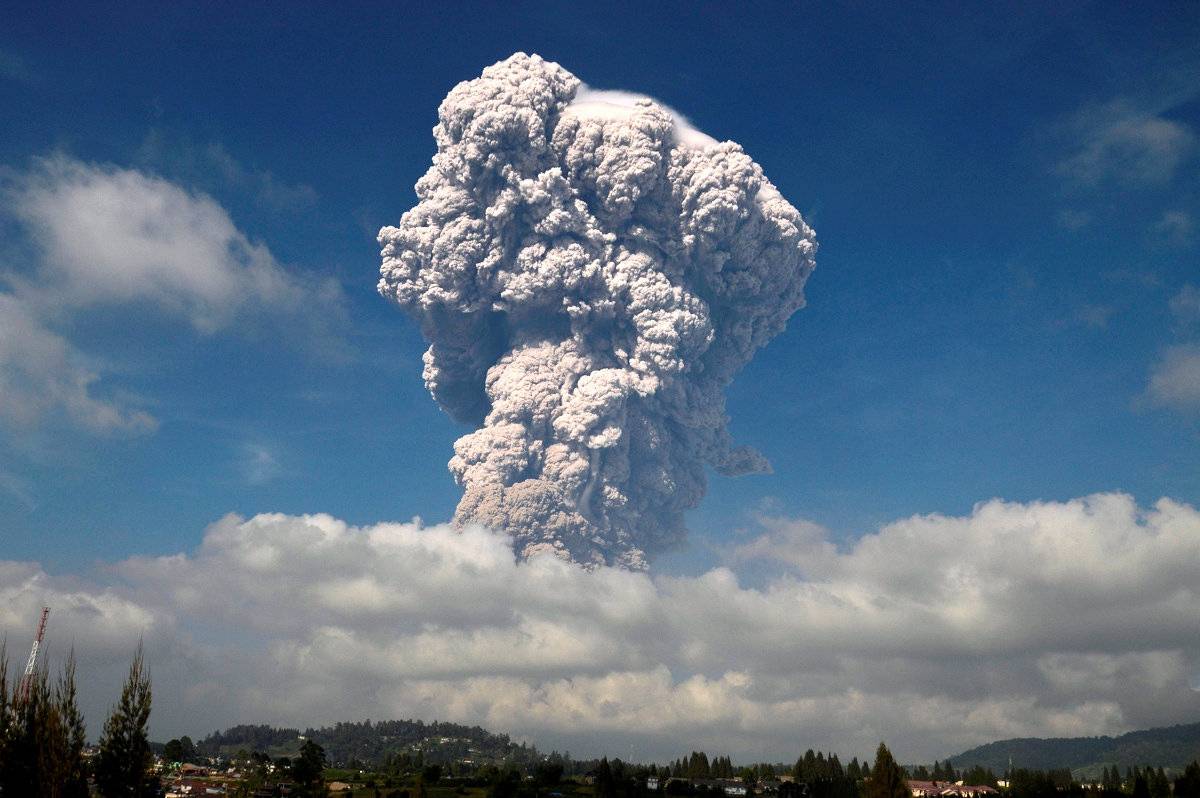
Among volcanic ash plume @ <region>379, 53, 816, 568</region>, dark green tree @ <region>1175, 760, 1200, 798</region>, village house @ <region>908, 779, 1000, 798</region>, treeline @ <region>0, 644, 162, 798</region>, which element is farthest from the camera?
volcanic ash plume @ <region>379, 53, 816, 568</region>

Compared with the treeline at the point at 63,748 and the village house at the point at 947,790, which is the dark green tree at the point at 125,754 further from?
the village house at the point at 947,790

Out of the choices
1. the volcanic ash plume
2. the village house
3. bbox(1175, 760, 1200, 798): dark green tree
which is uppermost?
the volcanic ash plume

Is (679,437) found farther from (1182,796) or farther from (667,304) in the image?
(1182,796)

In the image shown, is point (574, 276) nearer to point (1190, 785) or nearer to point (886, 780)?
point (886, 780)

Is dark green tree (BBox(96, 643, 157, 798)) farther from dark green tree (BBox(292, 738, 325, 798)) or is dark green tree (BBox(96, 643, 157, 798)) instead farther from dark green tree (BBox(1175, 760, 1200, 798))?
dark green tree (BBox(1175, 760, 1200, 798))

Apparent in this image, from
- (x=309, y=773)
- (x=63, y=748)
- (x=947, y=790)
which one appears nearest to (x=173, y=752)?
(x=309, y=773)

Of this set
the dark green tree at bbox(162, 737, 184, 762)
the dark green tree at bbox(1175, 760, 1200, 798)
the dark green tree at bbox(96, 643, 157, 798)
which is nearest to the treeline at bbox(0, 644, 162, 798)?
the dark green tree at bbox(96, 643, 157, 798)
